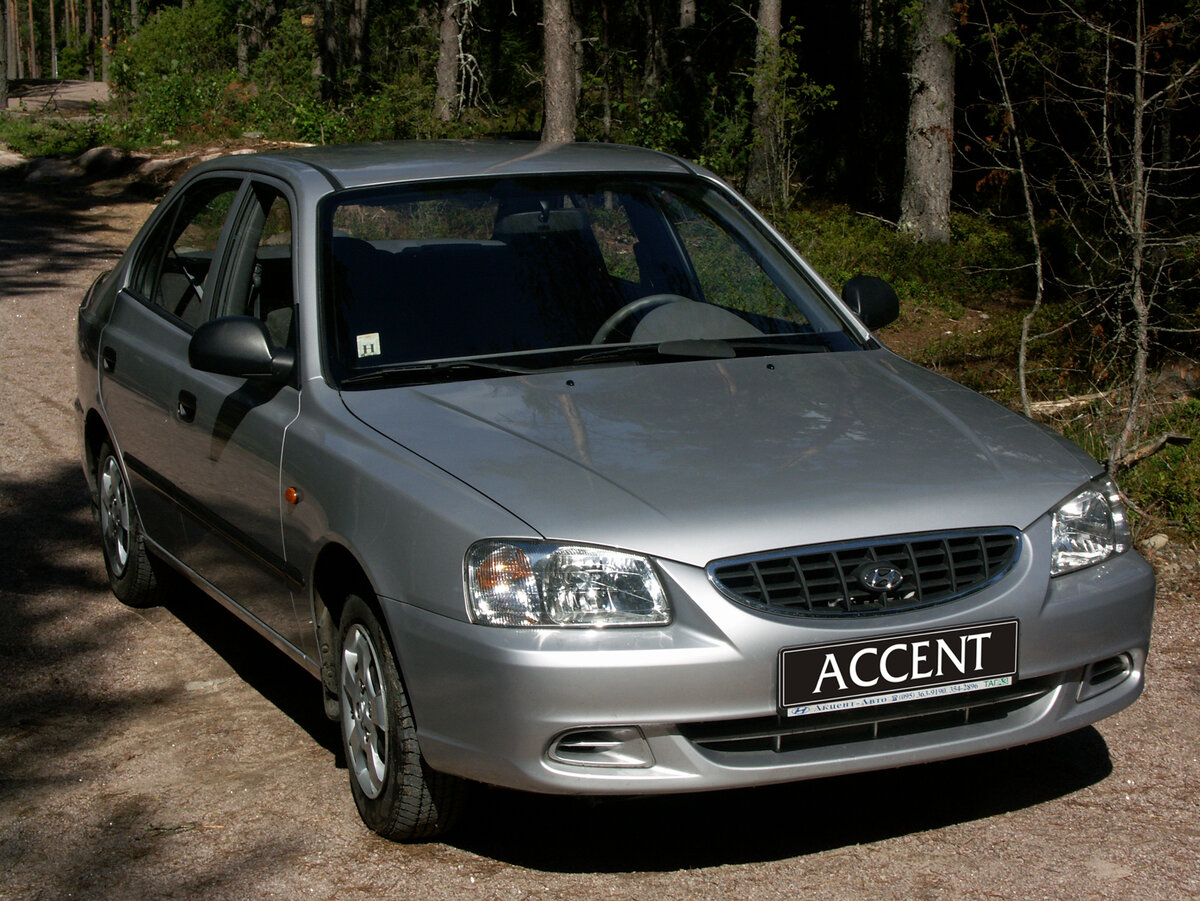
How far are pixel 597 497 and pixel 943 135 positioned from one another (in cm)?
1404

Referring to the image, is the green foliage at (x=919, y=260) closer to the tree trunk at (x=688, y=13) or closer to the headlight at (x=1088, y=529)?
the headlight at (x=1088, y=529)

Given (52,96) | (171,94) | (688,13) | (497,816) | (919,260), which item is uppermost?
(688,13)

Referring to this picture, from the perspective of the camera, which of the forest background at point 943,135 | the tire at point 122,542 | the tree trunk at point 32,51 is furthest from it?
the tree trunk at point 32,51

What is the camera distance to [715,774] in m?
3.08

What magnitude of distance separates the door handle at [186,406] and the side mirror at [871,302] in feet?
7.24

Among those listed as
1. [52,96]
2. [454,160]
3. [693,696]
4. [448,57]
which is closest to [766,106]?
[454,160]

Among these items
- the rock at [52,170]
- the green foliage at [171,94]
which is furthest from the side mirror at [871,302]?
the green foliage at [171,94]

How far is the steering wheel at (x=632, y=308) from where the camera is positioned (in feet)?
14.0

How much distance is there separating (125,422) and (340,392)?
5.91 feet

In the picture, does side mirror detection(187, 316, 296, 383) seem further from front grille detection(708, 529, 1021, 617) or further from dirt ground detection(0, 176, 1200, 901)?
front grille detection(708, 529, 1021, 617)

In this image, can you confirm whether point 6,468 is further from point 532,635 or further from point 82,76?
point 82,76

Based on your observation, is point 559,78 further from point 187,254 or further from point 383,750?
point 383,750

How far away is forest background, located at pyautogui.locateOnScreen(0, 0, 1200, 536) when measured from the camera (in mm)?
7516

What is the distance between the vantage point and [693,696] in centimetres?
300
